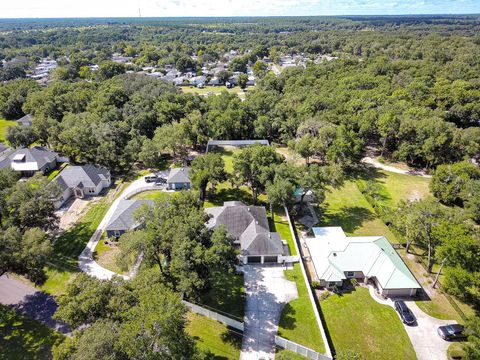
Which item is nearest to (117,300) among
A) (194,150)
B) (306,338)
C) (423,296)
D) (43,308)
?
(43,308)

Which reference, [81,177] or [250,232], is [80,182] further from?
[250,232]

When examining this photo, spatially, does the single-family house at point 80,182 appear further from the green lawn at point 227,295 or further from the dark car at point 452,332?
the dark car at point 452,332

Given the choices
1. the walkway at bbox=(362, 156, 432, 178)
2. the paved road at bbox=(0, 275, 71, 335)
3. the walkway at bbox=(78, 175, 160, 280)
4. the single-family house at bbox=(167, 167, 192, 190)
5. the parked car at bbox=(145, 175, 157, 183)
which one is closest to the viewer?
the paved road at bbox=(0, 275, 71, 335)

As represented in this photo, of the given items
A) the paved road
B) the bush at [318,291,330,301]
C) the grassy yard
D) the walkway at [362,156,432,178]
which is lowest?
the grassy yard

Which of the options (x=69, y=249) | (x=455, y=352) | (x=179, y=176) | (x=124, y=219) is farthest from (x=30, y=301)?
(x=455, y=352)

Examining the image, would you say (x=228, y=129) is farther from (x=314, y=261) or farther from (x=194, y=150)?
(x=314, y=261)

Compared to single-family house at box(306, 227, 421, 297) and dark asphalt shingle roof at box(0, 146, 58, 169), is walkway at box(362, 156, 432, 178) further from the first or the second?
dark asphalt shingle roof at box(0, 146, 58, 169)

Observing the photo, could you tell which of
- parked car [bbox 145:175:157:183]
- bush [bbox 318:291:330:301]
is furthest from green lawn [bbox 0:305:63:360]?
parked car [bbox 145:175:157:183]
